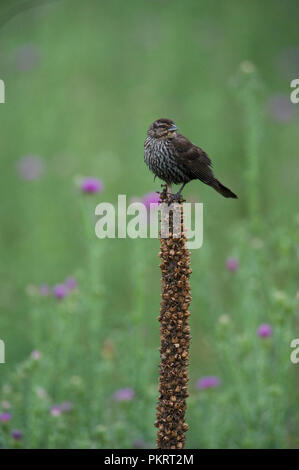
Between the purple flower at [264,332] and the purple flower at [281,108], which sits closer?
the purple flower at [264,332]

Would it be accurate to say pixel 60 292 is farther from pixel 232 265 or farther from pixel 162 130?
pixel 162 130

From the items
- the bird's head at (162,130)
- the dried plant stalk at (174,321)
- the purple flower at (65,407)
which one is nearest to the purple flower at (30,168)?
the purple flower at (65,407)

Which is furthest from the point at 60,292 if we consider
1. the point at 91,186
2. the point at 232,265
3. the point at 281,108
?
the point at 281,108

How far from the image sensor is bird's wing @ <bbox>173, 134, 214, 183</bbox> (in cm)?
223

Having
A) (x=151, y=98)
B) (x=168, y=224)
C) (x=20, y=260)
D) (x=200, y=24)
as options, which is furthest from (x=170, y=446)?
(x=200, y=24)

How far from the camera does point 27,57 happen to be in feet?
21.5

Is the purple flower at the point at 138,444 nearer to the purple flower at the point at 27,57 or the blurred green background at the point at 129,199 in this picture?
the blurred green background at the point at 129,199

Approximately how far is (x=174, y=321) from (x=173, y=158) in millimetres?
596

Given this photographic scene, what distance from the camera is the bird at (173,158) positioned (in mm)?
2219

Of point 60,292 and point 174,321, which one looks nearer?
point 174,321

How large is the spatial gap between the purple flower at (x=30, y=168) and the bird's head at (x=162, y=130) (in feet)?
10.5

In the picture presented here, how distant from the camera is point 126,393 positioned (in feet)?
10.9

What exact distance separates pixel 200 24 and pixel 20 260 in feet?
11.0

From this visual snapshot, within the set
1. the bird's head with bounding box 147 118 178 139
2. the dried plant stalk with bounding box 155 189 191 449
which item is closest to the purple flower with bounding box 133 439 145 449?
the dried plant stalk with bounding box 155 189 191 449
